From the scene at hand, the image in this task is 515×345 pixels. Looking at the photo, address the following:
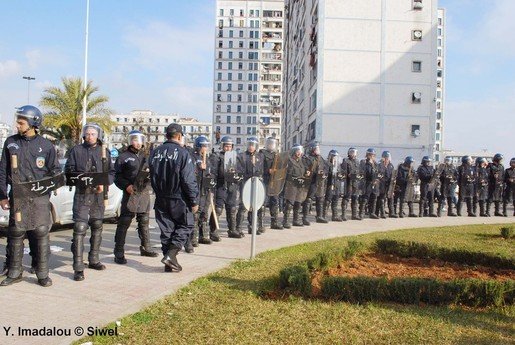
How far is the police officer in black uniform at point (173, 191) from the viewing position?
22.9 feet

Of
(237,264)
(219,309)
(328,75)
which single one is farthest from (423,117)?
(219,309)

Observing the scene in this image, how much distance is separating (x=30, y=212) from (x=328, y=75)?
33273mm

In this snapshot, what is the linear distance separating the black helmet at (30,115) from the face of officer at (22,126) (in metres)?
0.03

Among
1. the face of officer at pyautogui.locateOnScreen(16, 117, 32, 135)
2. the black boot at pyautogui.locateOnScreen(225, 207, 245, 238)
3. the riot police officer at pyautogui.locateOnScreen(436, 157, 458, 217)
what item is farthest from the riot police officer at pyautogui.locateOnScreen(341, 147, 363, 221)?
the face of officer at pyautogui.locateOnScreen(16, 117, 32, 135)

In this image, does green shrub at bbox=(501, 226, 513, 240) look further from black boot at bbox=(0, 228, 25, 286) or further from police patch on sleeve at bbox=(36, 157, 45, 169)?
black boot at bbox=(0, 228, 25, 286)

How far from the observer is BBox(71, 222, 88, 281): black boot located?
6.54 metres

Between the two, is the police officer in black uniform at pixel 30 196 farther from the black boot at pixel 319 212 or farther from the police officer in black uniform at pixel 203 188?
the black boot at pixel 319 212

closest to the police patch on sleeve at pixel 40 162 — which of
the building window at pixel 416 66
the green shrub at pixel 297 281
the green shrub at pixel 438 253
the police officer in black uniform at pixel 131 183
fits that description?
the police officer in black uniform at pixel 131 183

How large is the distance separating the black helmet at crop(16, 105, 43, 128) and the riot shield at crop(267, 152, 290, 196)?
22.1 ft

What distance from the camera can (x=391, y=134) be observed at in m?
36.7

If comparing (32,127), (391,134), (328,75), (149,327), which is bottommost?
(149,327)

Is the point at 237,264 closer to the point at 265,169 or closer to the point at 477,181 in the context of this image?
the point at 265,169

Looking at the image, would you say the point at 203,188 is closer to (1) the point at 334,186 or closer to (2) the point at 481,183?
(1) the point at 334,186

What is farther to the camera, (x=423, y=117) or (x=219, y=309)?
(x=423, y=117)
